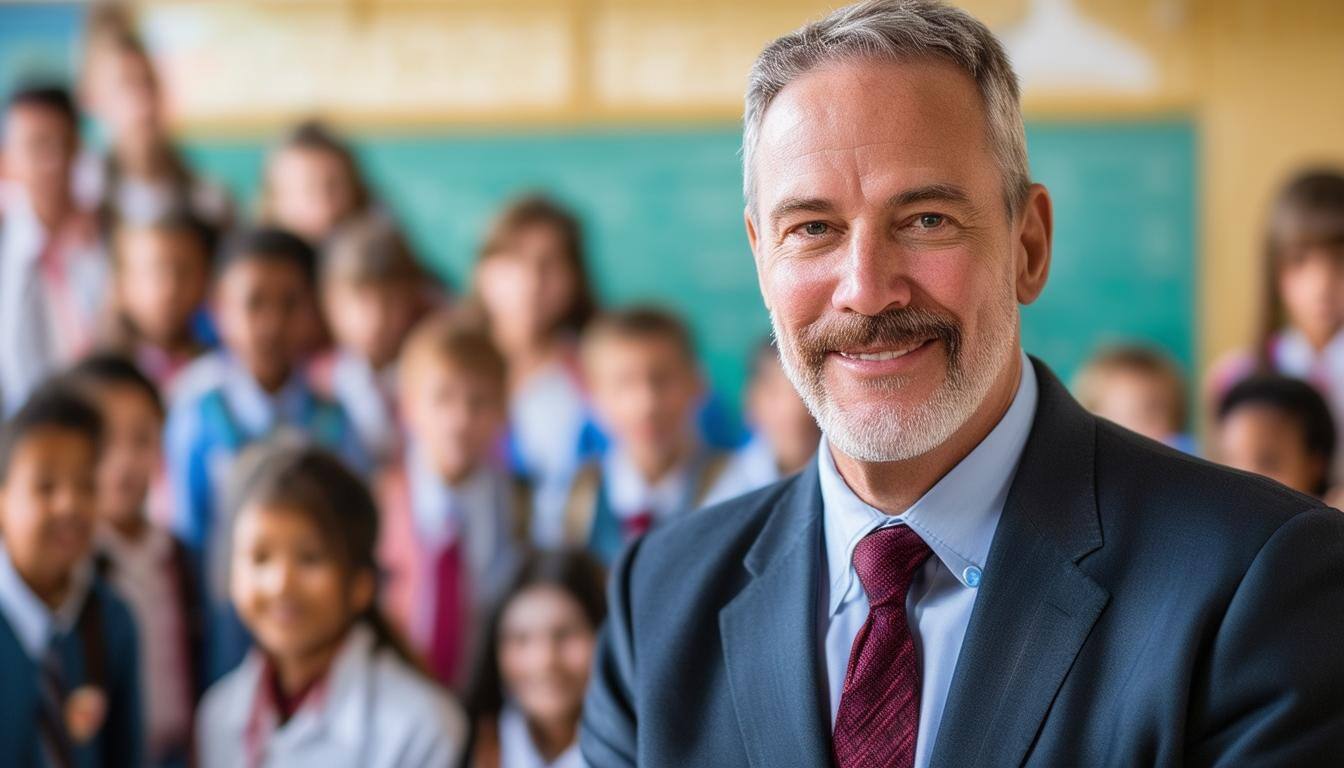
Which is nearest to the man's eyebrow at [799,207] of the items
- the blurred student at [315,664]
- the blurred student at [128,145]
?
the blurred student at [315,664]

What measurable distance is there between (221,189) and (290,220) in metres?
0.65

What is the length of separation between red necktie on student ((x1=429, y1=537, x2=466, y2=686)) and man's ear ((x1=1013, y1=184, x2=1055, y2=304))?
2.39 metres

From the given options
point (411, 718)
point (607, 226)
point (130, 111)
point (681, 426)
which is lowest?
point (411, 718)

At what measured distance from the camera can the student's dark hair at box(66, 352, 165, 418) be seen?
11.7ft

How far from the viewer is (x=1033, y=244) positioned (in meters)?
1.38

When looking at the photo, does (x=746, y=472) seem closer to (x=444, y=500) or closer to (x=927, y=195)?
(x=444, y=500)

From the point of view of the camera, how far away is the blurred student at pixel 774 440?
11.6ft

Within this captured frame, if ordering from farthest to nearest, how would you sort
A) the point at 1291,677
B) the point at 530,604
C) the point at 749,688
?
1. the point at 530,604
2. the point at 749,688
3. the point at 1291,677

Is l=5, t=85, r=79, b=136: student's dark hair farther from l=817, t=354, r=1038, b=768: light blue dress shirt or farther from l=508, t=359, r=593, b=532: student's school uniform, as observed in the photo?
l=817, t=354, r=1038, b=768: light blue dress shirt

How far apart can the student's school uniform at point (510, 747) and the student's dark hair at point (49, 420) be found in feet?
3.41

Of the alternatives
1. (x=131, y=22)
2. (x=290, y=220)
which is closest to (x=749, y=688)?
(x=290, y=220)

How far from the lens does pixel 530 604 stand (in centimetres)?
319

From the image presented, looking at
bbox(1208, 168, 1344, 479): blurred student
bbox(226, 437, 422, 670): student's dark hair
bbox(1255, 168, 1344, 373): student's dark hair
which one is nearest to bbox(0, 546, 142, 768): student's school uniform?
bbox(226, 437, 422, 670): student's dark hair

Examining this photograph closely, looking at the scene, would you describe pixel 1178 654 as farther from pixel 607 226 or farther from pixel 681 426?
pixel 607 226
